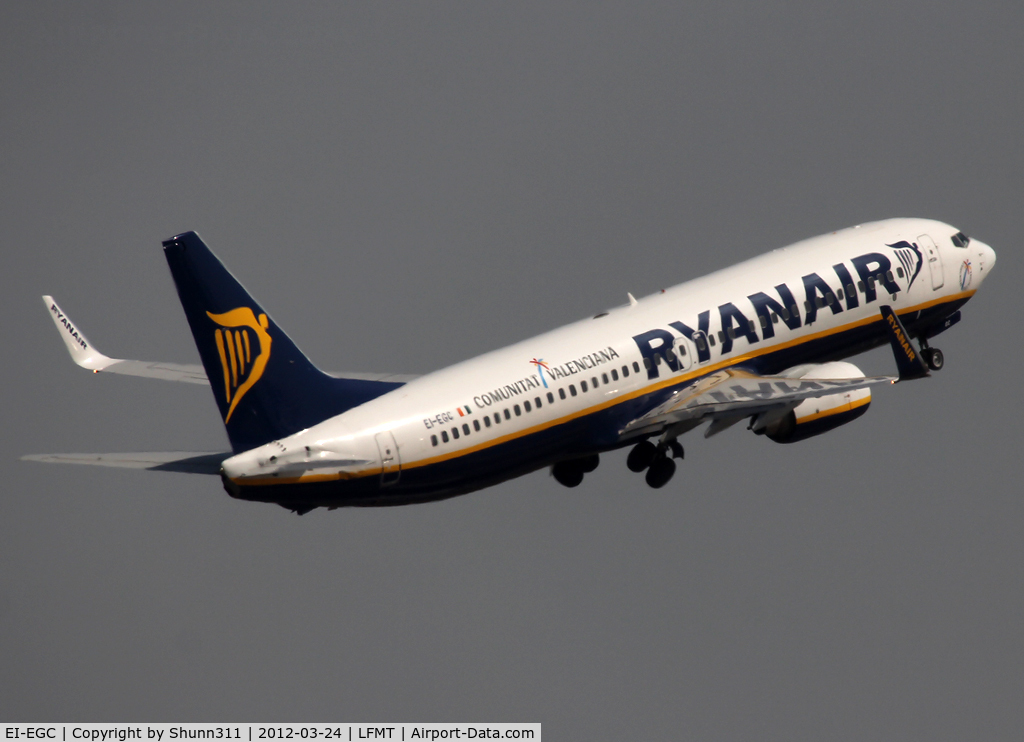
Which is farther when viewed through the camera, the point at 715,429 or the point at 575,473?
the point at 575,473

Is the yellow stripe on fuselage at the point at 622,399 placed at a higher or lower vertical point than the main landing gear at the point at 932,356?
lower

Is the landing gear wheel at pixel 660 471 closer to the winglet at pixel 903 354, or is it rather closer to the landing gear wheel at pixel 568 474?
the landing gear wheel at pixel 568 474

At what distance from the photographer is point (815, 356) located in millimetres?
73750

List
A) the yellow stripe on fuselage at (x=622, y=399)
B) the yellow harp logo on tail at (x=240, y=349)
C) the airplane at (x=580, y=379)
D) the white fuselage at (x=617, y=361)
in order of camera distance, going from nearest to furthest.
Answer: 1. the yellow harp logo on tail at (x=240, y=349)
2. the airplane at (x=580, y=379)
3. the yellow stripe on fuselage at (x=622, y=399)
4. the white fuselage at (x=617, y=361)

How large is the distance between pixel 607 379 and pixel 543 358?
247cm

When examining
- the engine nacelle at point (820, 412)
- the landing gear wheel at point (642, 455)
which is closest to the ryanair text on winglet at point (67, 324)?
the landing gear wheel at point (642, 455)

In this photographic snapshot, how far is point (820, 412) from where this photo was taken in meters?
70.2

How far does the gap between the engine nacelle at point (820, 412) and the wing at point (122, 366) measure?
43.6 ft

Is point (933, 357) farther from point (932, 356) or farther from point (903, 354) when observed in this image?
point (903, 354)

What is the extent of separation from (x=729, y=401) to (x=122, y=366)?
858 inches

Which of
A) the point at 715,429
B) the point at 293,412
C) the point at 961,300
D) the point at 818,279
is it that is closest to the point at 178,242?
the point at 293,412

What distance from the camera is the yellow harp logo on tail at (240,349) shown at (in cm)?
5934

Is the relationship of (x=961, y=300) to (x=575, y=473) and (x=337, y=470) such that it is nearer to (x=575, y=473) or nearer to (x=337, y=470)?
(x=575, y=473)

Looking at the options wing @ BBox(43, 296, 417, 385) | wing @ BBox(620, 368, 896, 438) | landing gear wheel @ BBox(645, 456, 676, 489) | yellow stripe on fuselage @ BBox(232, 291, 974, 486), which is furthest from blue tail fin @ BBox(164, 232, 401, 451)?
landing gear wheel @ BBox(645, 456, 676, 489)
